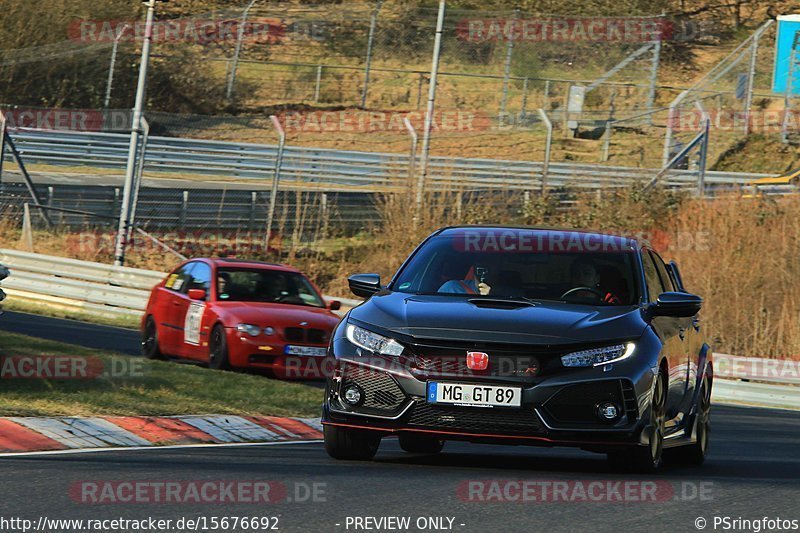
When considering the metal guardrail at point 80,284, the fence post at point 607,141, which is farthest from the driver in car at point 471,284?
the fence post at point 607,141

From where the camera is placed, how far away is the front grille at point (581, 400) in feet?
29.0

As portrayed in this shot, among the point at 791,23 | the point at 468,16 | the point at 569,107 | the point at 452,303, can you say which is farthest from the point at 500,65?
the point at 452,303

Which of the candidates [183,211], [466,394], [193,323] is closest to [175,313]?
[193,323]

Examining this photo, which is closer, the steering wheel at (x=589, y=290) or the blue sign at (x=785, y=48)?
the steering wheel at (x=589, y=290)

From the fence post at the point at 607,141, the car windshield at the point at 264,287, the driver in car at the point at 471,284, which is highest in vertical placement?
the fence post at the point at 607,141

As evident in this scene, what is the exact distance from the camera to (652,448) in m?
9.34

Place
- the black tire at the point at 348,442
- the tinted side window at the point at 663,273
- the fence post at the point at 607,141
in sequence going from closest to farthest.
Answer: the black tire at the point at 348,442 < the tinted side window at the point at 663,273 < the fence post at the point at 607,141

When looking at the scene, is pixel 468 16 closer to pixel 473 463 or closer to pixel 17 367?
pixel 17 367

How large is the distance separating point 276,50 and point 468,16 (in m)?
7.08

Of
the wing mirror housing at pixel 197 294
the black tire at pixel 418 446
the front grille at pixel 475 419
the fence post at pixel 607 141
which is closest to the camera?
the front grille at pixel 475 419

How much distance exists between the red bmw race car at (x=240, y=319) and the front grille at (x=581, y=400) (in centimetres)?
852

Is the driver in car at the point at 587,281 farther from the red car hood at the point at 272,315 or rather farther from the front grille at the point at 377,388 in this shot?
the red car hood at the point at 272,315

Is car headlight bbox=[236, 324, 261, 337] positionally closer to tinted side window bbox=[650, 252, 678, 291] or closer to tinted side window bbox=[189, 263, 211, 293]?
tinted side window bbox=[189, 263, 211, 293]

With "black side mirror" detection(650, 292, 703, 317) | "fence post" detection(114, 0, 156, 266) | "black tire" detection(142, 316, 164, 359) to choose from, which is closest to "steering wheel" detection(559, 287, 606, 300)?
"black side mirror" detection(650, 292, 703, 317)
